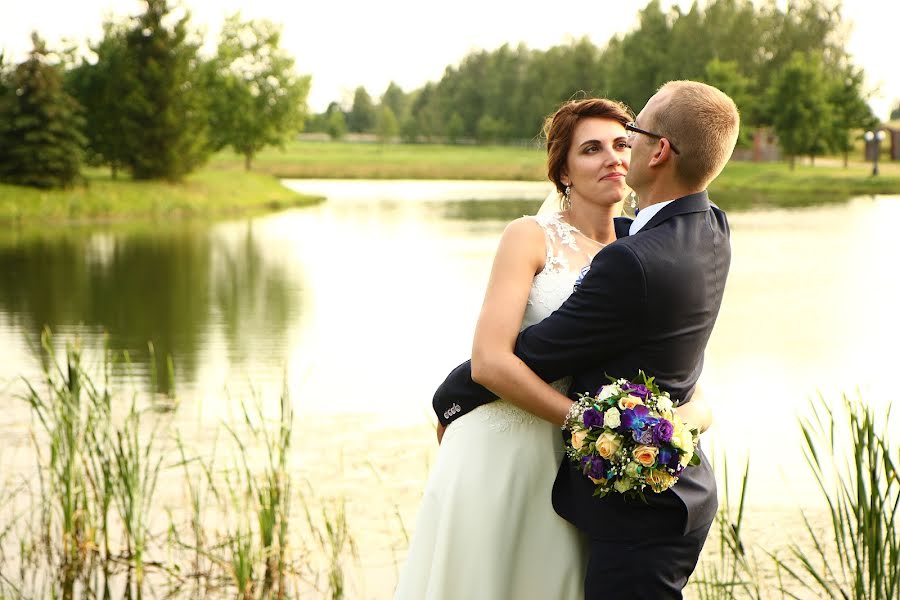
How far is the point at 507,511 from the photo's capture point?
2.52 m

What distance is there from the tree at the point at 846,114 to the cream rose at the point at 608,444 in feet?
166

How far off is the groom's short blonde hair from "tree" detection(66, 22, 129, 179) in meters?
36.2


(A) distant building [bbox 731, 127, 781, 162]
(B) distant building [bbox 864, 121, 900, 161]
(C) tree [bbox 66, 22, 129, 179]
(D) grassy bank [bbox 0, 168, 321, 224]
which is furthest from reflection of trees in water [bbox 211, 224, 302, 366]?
(A) distant building [bbox 731, 127, 781, 162]

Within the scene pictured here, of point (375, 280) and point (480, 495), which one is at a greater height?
point (480, 495)

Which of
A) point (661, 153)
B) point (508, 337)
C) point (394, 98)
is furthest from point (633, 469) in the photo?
point (394, 98)

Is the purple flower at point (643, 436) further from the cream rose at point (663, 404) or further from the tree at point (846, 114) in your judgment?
the tree at point (846, 114)

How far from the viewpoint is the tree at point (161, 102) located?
120 ft

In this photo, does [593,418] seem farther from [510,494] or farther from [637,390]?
[510,494]

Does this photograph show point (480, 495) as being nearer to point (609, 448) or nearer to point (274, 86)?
point (609, 448)

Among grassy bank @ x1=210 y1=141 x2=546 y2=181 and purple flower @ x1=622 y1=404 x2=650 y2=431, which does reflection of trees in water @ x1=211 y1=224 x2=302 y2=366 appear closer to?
purple flower @ x1=622 y1=404 x2=650 y2=431

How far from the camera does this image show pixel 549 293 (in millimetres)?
2486

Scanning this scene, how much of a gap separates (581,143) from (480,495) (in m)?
0.87

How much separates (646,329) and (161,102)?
37846mm

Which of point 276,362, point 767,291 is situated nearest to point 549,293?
point 276,362
